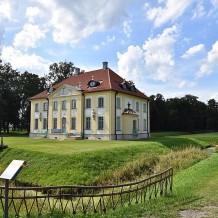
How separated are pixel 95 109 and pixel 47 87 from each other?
2757cm

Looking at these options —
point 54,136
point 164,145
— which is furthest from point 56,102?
point 164,145

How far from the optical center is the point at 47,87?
6288 cm

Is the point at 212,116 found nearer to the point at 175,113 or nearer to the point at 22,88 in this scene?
the point at 175,113

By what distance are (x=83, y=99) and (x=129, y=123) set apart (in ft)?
20.8

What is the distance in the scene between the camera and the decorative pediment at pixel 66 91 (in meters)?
39.3

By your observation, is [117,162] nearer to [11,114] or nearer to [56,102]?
[56,102]

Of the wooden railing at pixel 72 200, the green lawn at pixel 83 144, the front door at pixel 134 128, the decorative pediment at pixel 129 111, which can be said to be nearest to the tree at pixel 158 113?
the front door at pixel 134 128

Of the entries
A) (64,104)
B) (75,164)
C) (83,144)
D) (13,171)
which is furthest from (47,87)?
(13,171)

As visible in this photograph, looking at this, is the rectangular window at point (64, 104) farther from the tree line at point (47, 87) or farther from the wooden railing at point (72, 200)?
the wooden railing at point (72, 200)

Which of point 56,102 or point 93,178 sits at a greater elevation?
point 56,102

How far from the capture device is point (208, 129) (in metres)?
86.4

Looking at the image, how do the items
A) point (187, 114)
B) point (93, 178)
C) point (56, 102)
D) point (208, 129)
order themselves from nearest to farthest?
point (93, 178) < point (56, 102) < point (187, 114) < point (208, 129)

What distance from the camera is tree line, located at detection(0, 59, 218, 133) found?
6216 cm

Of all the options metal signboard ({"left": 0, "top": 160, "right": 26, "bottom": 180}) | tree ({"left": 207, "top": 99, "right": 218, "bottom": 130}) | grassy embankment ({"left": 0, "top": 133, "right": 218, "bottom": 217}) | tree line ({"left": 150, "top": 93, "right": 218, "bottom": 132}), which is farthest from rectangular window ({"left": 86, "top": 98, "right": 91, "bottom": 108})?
tree ({"left": 207, "top": 99, "right": 218, "bottom": 130})
